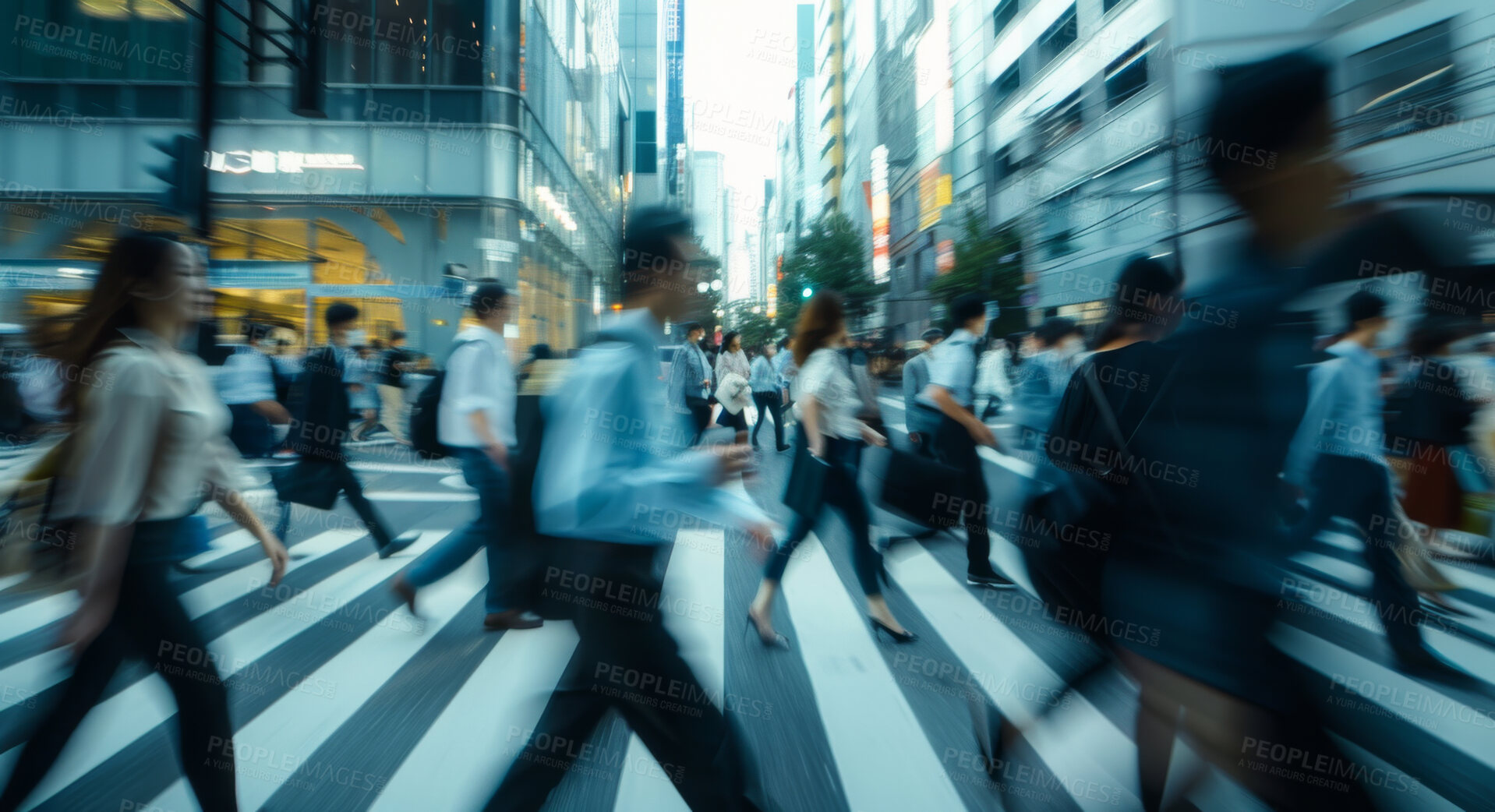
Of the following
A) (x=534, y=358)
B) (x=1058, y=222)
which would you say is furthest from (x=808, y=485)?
(x=1058, y=222)

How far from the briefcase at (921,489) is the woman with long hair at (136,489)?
2935mm

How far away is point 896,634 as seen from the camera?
429 cm

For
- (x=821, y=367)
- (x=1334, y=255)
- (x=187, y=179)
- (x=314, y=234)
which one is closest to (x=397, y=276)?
(x=314, y=234)

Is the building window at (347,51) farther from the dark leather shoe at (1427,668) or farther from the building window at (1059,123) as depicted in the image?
the dark leather shoe at (1427,668)

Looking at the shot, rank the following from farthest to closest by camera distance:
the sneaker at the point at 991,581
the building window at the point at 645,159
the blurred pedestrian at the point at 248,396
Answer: the building window at the point at 645,159 < the blurred pedestrian at the point at 248,396 < the sneaker at the point at 991,581

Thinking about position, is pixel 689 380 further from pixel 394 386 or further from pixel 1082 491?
pixel 1082 491

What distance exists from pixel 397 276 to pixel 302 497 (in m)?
16.4

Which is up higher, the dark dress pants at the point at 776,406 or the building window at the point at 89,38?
the building window at the point at 89,38

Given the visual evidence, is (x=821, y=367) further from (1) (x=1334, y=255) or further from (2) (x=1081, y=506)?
(1) (x=1334, y=255)

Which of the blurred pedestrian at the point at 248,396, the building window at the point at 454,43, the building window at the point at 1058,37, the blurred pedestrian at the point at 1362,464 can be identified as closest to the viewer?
the blurred pedestrian at the point at 1362,464

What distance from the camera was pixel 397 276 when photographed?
20.1 meters

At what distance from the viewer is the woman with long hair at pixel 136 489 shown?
183cm

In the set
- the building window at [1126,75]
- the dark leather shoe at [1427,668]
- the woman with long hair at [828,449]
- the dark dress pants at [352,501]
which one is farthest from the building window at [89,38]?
the dark leather shoe at [1427,668]

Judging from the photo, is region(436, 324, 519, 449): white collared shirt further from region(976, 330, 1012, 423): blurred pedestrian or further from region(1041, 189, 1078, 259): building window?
region(1041, 189, 1078, 259): building window
